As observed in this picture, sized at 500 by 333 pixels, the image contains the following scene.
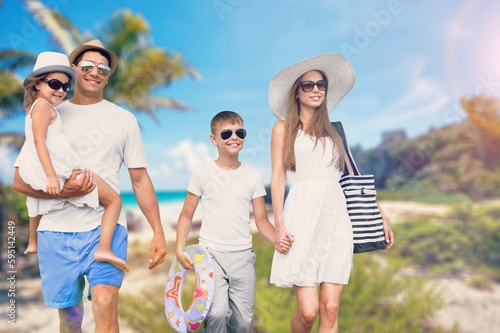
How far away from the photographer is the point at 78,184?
3.30m

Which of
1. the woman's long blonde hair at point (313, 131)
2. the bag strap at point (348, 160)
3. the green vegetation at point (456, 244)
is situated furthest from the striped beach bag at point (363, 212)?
the green vegetation at point (456, 244)

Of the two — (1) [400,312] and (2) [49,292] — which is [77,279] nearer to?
(2) [49,292]

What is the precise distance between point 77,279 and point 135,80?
1096 cm

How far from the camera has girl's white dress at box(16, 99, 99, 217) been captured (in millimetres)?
3316

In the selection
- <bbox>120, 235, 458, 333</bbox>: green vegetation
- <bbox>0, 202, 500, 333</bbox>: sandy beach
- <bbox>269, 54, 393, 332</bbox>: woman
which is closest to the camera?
<bbox>269, 54, 393, 332</bbox>: woman

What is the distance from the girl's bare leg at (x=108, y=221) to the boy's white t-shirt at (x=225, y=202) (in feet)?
2.50

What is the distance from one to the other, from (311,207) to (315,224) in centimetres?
12

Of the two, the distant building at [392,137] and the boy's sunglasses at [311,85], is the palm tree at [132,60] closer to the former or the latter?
the distant building at [392,137]

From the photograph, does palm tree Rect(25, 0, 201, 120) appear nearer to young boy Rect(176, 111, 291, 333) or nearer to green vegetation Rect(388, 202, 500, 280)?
green vegetation Rect(388, 202, 500, 280)

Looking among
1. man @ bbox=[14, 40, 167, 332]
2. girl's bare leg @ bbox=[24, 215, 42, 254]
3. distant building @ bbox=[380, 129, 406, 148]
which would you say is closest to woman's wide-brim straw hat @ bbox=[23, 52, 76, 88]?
man @ bbox=[14, 40, 167, 332]

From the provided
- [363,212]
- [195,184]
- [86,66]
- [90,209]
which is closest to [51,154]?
[90,209]

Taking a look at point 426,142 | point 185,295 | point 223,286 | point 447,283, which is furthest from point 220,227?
point 426,142

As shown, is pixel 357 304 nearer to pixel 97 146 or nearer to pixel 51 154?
pixel 97 146

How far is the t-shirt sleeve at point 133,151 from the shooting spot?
11.9ft
